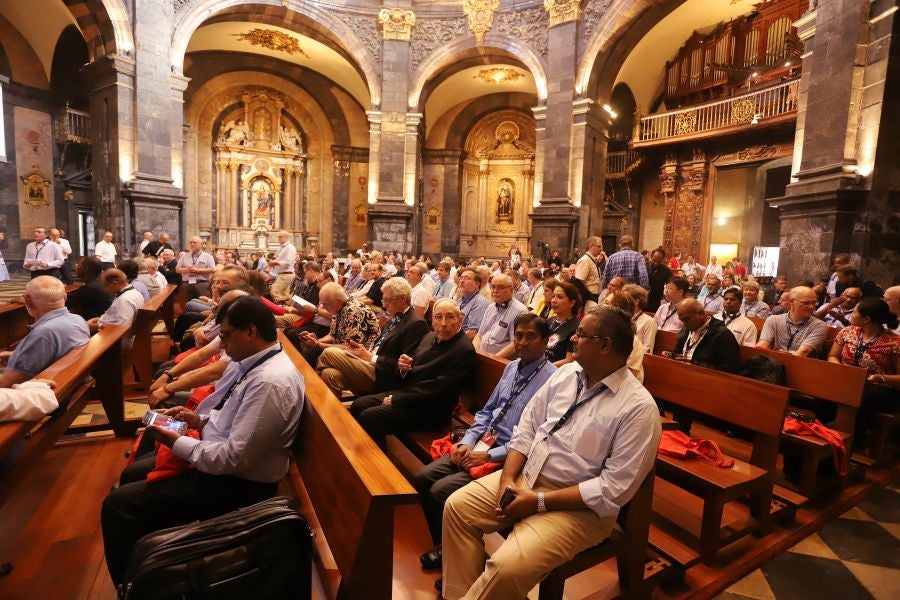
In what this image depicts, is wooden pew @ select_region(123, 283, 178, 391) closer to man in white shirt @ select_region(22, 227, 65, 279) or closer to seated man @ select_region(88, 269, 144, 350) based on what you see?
seated man @ select_region(88, 269, 144, 350)

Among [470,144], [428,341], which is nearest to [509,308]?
[428,341]

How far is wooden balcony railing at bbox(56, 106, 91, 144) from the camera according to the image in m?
13.7

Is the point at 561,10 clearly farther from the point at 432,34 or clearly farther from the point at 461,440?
the point at 461,440

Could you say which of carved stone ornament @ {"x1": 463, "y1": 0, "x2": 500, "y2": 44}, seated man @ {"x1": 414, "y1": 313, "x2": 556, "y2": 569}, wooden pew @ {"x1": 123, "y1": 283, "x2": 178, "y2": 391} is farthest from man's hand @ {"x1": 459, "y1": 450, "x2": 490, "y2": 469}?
carved stone ornament @ {"x1": 463, "y1": 0, "x2": 500, "y2": 44}

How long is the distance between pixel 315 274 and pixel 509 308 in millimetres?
3252

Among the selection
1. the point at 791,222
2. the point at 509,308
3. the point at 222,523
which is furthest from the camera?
the point at 791,222

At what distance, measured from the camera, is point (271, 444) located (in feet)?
6.70

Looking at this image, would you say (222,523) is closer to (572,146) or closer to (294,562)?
(294,562)

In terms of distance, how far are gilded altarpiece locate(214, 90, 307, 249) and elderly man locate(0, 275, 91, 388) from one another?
1487 centimetres

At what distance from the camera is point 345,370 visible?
13.0 ft

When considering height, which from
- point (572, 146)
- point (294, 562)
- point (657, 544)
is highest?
point (572, 146)

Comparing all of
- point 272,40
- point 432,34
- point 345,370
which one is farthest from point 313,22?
point 345,370

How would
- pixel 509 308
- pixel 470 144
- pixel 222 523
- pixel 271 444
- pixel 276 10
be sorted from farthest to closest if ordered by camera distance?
1. pixel 470 144
2. pixel 276 10
3. pixel 509 308
4. pixel 271 444
5. pixel 222 523

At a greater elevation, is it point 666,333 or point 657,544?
point 666,333
